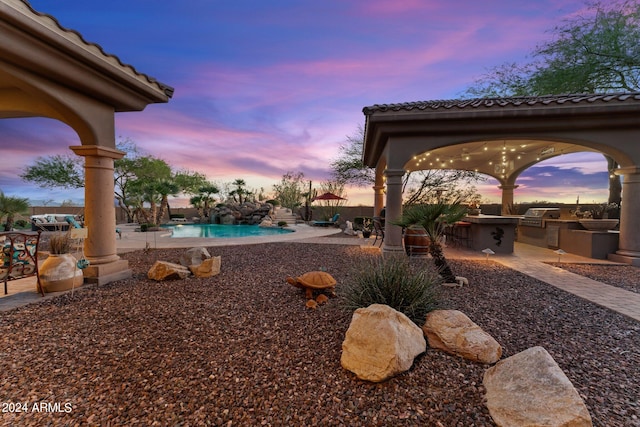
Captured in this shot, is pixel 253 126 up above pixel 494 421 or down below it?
above

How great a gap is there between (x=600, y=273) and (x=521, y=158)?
5.94m

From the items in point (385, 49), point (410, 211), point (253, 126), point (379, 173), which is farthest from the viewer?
point (253, 126)

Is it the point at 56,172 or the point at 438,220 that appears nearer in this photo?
the point at 438,220

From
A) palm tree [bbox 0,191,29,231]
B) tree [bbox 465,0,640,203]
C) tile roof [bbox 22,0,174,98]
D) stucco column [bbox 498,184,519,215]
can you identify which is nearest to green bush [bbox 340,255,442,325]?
tile roof [bbox 22,0,174,98]

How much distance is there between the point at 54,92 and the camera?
3598mm

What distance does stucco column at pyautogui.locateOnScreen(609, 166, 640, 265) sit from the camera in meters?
5.86

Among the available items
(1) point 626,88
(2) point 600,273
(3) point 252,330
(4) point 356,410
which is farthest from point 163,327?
(1) point 626,88

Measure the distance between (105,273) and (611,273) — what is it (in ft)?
30.5

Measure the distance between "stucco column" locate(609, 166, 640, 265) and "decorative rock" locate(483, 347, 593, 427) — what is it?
6898 mm

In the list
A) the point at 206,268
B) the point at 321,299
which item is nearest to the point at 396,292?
the point at 321,299

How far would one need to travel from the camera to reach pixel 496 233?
24.0 feet

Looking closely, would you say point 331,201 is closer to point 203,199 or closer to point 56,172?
point 203,199

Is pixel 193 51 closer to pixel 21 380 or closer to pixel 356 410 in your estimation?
pixel 21 380

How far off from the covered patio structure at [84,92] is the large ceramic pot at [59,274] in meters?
0.27
